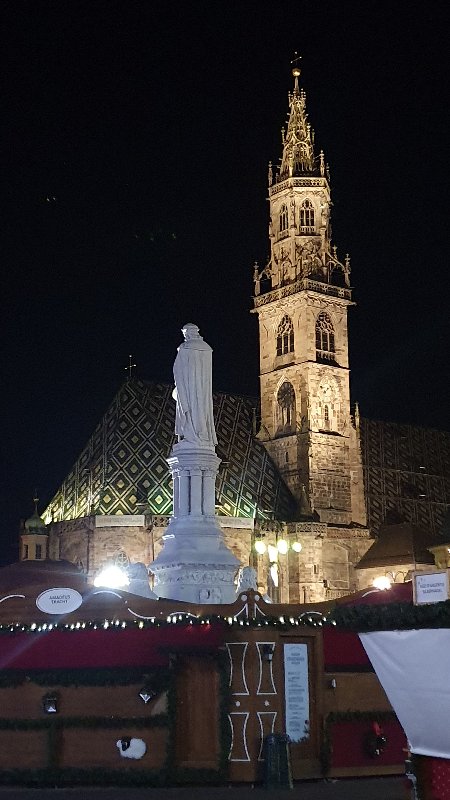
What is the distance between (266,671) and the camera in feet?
50.0

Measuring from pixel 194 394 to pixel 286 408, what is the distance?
Answer: 3325cm

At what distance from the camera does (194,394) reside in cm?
2417

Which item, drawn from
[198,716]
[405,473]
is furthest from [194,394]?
[405,473]

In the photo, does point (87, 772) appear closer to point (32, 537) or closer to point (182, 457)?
point (182, 457)

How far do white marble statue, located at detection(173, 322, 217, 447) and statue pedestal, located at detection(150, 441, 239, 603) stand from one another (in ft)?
1.01

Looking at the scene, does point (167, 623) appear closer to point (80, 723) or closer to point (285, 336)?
point (80, 723)

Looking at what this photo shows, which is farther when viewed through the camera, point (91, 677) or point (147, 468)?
point (147, 468)

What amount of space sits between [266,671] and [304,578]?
36.6m

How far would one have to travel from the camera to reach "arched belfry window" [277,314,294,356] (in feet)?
189

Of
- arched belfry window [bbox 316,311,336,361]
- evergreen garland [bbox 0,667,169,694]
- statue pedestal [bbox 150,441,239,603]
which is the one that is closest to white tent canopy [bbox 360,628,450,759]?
evergreen garland [bbox 0,667,169,694]

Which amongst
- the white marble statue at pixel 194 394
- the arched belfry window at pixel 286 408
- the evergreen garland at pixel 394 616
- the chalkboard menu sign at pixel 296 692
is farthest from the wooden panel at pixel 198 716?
the arched belfry window at pixel 286 408

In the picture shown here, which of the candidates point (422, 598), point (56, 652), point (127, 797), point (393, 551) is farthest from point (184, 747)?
point (393, 551)

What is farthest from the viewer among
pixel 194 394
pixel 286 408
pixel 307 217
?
pixel 307 217

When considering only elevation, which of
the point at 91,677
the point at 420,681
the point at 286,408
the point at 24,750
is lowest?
the point at 24,750
